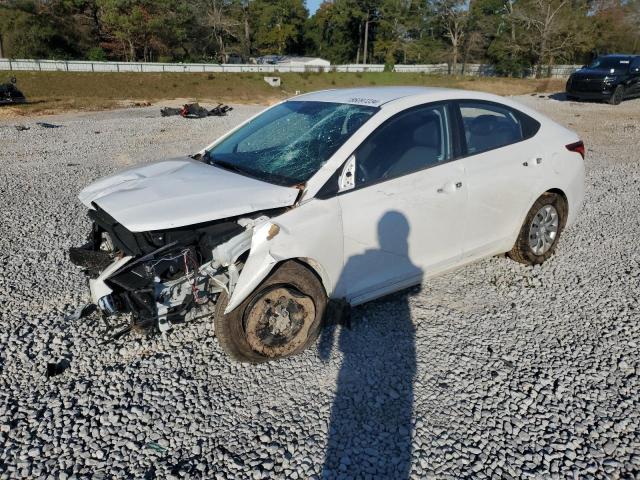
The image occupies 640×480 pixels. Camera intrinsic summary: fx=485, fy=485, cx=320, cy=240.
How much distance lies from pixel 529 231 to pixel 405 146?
5.61ft

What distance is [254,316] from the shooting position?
305 centimetres

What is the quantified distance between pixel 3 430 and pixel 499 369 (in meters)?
2.99

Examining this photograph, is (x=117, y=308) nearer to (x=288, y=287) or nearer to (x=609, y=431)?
(x=288, y=287)

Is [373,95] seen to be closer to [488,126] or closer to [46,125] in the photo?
[488,126]

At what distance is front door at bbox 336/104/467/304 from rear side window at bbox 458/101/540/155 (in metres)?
0.25

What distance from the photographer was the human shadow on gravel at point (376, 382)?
2.51 metres

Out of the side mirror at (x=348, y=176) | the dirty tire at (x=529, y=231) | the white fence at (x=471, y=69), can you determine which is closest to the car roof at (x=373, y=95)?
the side mirror at (x=348, y=176)

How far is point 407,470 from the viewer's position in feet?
8.01

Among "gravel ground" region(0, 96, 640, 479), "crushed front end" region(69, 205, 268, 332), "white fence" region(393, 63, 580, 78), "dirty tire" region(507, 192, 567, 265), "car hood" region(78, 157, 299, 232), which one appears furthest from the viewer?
"white fence" region(393, 63, 580, 78)

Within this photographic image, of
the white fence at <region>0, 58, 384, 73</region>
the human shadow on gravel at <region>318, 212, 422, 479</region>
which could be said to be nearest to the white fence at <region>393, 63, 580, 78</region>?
the white fence at <region>0, 58, 384, 73</region>

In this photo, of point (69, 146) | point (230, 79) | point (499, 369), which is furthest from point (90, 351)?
point (230, 79)

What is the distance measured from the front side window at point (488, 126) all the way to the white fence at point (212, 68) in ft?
124

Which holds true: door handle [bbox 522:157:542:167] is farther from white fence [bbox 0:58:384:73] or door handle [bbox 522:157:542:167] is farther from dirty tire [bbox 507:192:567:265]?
white fence [bbox 0:58:384:73]

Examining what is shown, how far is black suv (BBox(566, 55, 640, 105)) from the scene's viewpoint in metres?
18.5
